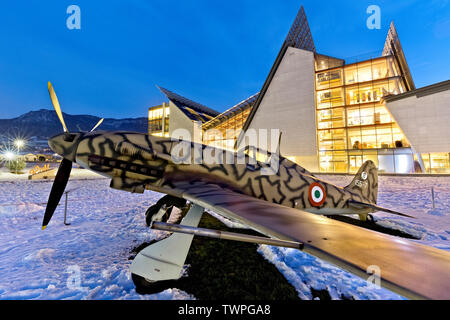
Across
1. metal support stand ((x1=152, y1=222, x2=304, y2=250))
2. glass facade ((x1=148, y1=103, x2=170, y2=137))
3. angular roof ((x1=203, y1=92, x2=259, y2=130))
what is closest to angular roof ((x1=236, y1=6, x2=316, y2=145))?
angular roof ((x1=203, y1=92, x2=259, y2=130))

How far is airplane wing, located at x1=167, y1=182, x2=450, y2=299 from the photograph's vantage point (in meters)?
0.76

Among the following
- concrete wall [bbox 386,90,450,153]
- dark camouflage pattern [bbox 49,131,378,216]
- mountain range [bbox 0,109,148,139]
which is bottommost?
dark camouflage pattern [bbox 49,131,378,216]

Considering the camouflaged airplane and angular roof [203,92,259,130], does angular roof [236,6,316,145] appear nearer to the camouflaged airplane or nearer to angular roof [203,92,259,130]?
angular roof [203,92,259,130]

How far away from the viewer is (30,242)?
12.2 ft

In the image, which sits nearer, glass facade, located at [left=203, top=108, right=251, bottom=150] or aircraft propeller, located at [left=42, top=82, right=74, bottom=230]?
aircraft propeller, located at [left=42, top=82, right=74, bottom=230]

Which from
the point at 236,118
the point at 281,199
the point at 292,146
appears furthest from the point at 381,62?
the point at 281,199

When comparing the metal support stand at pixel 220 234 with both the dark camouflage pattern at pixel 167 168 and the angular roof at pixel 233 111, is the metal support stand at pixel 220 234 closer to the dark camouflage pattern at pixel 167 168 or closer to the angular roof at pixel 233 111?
the dark camouflage pattern at pixel 167 168

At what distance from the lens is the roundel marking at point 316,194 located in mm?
3773

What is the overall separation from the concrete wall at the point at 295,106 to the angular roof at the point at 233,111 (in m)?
5.18

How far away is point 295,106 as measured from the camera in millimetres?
22641

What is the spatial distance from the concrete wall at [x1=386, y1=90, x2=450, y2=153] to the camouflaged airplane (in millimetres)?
20160

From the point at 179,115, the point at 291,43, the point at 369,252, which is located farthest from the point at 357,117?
the point at 179,115

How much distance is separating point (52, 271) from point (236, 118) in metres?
29.3

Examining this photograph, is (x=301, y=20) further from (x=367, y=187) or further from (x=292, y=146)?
(x=367, y=187)
